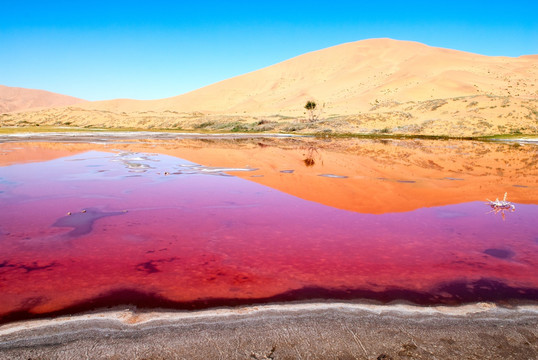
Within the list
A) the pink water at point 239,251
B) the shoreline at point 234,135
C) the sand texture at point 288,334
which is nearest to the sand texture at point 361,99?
the shoreline at point 234,135

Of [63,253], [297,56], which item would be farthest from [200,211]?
[297,56]

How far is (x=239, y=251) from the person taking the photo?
621 cm

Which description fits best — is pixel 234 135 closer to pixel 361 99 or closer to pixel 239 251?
pixel 239 251

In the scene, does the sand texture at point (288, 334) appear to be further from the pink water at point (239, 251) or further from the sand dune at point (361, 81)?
the sand dune at point (361, 81)

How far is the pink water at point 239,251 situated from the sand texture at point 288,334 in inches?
14.3

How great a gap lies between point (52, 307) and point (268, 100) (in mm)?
108207

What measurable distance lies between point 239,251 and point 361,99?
245ft

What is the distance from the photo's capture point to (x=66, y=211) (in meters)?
8.59

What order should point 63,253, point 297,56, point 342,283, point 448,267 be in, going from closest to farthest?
1. point 342,283
2. point 448,267
3. point 63,253
4. point 297,56

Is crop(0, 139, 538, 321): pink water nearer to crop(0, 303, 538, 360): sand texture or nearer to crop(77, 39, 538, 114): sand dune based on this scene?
crop(0, 303, 538, 360): sand texture

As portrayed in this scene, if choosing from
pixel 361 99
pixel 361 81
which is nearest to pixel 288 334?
pixel 361 99

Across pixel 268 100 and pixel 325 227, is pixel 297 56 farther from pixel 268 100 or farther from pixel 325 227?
pixel 325 227

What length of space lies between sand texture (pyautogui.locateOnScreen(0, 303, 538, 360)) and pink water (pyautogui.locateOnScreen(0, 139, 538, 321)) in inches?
14.3

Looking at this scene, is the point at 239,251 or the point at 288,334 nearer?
the point at 288,334
